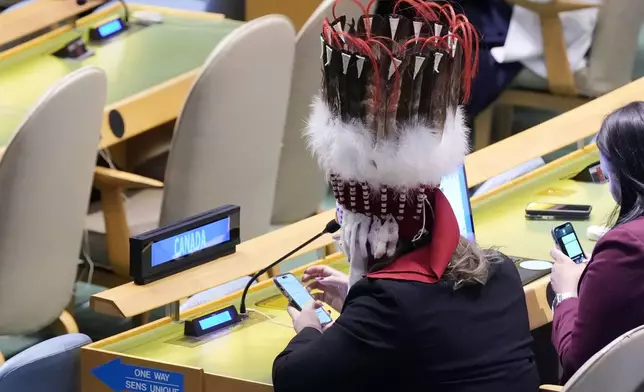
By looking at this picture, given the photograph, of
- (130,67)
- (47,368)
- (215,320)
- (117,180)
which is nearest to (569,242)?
(215,320)

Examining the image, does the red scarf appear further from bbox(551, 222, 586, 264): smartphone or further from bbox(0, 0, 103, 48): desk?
bbox(0, 0, 103, 48): desk

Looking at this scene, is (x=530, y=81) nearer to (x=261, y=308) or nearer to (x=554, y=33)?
(x=554, y=33)

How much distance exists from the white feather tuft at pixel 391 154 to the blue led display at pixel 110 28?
2.36 meters

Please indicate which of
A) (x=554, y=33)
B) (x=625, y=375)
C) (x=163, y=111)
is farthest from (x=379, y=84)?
(x=554, y=33)

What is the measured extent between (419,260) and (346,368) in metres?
0.20

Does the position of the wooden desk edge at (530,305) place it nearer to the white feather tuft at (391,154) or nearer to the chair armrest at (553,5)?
the white feather tuft at (391,154)

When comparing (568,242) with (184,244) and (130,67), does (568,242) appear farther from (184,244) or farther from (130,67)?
(130,67)

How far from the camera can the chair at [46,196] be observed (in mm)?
2971

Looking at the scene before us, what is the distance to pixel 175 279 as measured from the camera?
2428mm

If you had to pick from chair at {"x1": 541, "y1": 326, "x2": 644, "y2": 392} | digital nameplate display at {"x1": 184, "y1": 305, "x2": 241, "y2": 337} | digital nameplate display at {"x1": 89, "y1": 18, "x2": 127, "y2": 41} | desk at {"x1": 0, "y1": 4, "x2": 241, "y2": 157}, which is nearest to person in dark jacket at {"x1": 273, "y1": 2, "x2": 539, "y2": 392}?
chair at {"x1": 541, "y1": 326, "x2": 644, "y2": 392}

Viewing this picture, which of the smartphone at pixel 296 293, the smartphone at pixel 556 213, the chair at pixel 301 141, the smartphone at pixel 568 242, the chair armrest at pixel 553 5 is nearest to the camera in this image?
the smartphone at pixel 296 293

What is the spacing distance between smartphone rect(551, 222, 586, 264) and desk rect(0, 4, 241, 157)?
133 centimetres

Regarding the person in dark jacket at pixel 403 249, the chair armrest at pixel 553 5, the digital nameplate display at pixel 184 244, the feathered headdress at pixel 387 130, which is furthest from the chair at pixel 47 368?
the chair armrest at pixel 553 5

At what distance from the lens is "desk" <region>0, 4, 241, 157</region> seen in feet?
12.2
